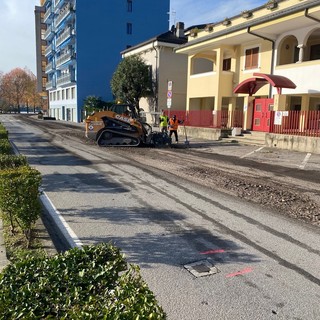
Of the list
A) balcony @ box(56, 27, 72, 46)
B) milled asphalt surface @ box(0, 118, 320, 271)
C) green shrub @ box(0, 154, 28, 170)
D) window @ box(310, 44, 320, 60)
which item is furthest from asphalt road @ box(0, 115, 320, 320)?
balcony @ box(56, 27, 72, 46)

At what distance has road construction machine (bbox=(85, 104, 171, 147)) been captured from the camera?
688 inches

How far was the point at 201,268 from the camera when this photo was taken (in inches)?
163

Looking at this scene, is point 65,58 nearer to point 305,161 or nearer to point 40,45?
point 40,45

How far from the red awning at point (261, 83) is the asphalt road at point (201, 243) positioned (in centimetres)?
1213

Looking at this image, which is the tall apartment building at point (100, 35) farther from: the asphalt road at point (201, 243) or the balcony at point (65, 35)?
the asphalt road at point (201, 243)

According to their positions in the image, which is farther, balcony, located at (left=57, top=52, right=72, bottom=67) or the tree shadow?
balcony, located at (left=57, top=52, right=72, bottom=67)

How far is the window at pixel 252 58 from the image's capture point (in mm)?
22391

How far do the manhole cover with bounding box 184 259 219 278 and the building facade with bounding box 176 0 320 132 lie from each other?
15.9 metres

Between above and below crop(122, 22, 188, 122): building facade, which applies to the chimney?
above

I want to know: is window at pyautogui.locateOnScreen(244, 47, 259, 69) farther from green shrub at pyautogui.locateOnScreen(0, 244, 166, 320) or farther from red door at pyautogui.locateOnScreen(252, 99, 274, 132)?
green shrub at pyautogui.locateOnScreen(0, 244, 166, 320)

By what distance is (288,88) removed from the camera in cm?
1894

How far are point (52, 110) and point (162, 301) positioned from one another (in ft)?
243

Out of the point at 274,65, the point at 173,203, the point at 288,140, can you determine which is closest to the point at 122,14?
the point at 274,65

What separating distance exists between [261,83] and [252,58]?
8.49ft
